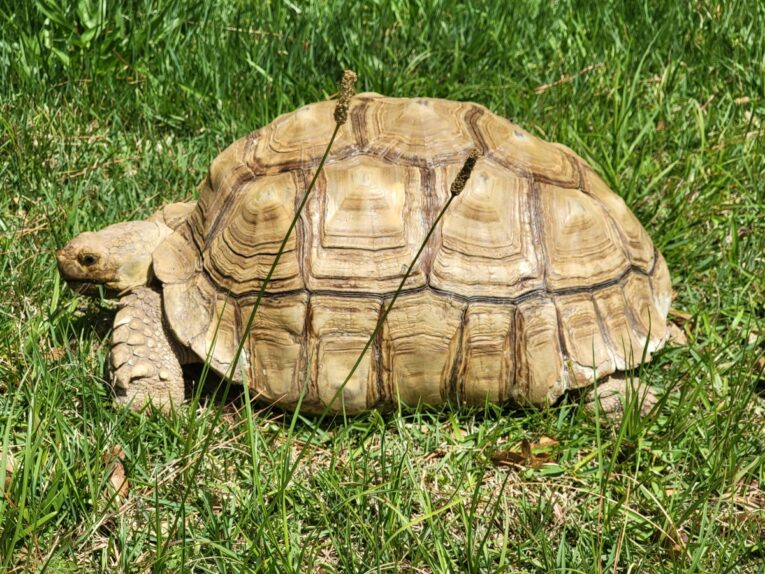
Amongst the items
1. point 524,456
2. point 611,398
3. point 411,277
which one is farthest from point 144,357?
point 611,398

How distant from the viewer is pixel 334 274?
132 inches

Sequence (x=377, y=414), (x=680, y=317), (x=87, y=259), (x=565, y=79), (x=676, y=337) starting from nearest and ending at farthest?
(x=377, y=414) → (x=87, y=259) → (x=676, y=337) → (x=680, y=317) → (x=565, y=79)

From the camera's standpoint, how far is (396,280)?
3326 mm

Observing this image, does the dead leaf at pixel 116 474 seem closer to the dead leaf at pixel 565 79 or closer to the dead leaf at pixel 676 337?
Result: the dead leaf at pixel 676 337

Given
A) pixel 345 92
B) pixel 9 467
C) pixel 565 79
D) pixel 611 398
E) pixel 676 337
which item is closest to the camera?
pixel 345 92

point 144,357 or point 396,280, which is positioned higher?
point 396,280

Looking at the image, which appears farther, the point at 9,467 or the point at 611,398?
the point at 611,398

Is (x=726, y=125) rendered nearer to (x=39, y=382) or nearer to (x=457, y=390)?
(x=457, y=390)

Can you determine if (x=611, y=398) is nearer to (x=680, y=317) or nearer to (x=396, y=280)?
(x=680, y=317)

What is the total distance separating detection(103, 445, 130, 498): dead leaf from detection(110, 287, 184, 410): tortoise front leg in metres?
0.23

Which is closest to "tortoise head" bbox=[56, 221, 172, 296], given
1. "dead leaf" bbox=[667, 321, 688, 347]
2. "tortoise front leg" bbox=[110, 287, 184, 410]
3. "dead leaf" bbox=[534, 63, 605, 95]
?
"tortoise front leg" bbox=[110, 287, 184, 410]

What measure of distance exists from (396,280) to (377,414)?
53cm

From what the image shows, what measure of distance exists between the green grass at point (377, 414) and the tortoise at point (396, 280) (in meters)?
0.20

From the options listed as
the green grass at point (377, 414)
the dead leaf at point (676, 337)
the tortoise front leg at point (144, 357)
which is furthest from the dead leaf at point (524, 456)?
the tortoise front leg at point (144, 357)
